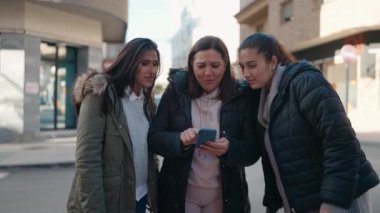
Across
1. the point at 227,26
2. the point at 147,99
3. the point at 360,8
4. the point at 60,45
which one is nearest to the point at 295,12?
the point at 360,8

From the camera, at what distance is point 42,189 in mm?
7617

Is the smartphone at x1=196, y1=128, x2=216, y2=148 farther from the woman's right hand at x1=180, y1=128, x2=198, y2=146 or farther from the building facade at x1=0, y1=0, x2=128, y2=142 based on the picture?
the building facade at x1=0, y1=0, x2=128, y2=142

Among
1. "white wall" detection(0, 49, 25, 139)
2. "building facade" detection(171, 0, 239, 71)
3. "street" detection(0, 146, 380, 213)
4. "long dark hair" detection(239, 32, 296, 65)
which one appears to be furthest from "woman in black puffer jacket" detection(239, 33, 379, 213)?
"building facade" detection(171, 0, 239, 71)

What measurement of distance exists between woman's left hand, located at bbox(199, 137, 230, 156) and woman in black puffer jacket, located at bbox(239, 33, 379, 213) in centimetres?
22

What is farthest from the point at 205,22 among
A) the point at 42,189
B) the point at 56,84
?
the point at 42,189

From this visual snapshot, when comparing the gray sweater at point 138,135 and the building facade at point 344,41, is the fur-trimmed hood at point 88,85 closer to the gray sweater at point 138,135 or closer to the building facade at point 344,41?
the gray sweater at point 138,135

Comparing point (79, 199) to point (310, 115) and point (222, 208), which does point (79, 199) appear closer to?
point (222, 208)

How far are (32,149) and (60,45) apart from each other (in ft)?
18.4

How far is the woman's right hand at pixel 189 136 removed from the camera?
2471 mm

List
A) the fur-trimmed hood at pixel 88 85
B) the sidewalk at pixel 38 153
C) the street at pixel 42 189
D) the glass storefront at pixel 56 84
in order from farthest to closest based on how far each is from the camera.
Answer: the glass storefront at pixel 56 84, the sidewalk at pixel 38 153, the street at pixel 42 189, the fur-trimmed hood at pixel 88 85

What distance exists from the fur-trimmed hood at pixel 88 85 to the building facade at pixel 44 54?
1038 cm

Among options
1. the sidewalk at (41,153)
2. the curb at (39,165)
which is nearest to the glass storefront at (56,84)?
the sidewalk at (41,153)

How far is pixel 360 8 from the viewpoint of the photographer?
63.7 feet

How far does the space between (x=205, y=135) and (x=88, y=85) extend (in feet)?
2.49
